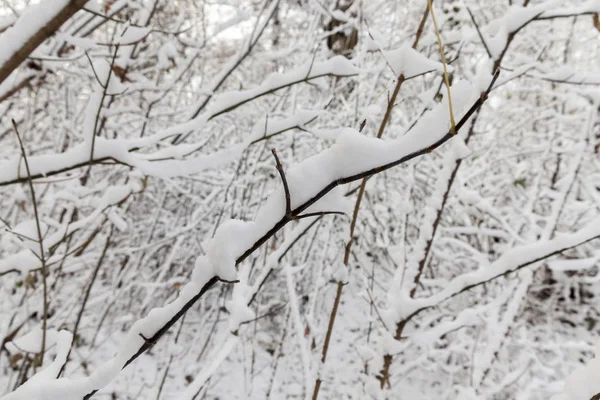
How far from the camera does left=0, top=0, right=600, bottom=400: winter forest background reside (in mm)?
525

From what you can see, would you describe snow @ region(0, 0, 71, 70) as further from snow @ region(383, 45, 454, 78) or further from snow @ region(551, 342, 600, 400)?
snow @ region(551, 342, 600, 400)

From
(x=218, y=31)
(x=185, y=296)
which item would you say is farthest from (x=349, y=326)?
(x=185, y=296)

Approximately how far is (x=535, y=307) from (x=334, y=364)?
2.40m

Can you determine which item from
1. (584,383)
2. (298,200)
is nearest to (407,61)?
(298,200)

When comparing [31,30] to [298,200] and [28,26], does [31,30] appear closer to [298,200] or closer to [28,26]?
[28,26]

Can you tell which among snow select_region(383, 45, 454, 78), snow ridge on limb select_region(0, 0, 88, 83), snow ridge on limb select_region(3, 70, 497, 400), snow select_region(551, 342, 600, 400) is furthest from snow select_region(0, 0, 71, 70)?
snow select_region(551, 342, 600, 400)

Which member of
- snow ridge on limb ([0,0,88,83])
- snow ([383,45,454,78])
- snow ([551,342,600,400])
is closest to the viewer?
snow ([551,342,600,400])

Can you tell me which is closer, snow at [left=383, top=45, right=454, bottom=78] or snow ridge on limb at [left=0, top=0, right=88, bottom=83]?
snow ridge on limb at [left=0, top=0, right=88, bottom=83]

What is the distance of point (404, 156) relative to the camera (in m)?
0.44

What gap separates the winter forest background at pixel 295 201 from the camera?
0.53m

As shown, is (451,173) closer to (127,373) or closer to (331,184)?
(331,184)

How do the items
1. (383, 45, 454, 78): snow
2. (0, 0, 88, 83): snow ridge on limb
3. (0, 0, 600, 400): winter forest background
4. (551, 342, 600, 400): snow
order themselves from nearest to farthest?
(551, 342, 600, 400): snow → (0, 0, 600, 400): winter forest background → (0, 0, 88, 83): snow ridge on limb → (383, 45, 454, 78): snow

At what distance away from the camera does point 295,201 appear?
0.46 m

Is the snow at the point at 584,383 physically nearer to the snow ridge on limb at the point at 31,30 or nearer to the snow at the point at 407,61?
the snow at the point at 407,61
